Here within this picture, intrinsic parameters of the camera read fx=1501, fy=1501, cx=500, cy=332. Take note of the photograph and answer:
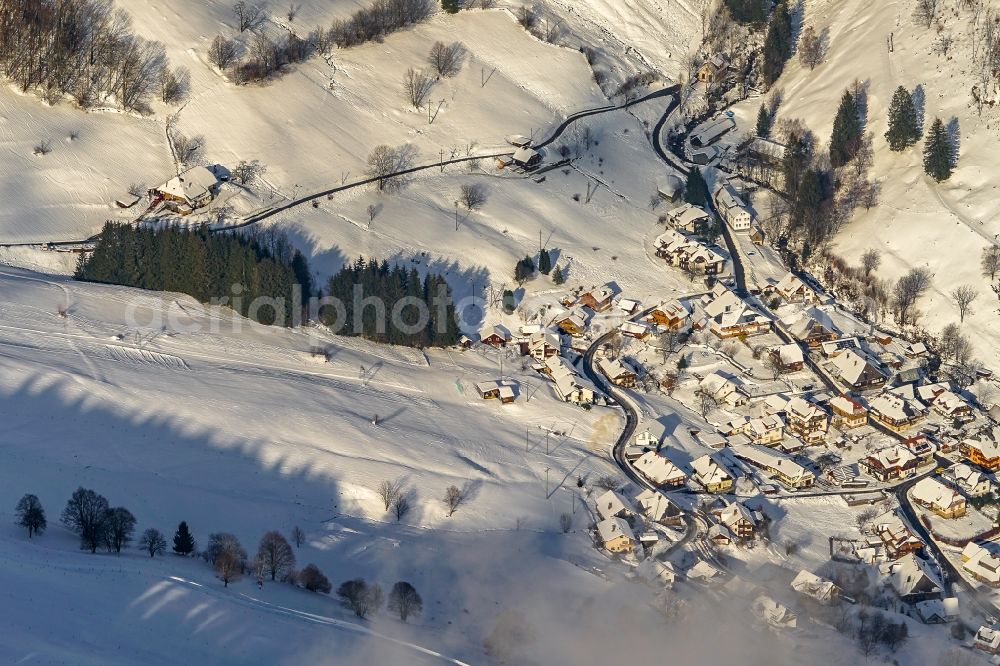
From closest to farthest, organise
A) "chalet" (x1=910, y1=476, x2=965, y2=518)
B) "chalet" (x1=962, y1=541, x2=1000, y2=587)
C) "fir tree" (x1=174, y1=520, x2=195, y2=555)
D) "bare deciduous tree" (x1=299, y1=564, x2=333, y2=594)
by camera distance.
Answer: "bare deciduous tree" (x1=299, y1=564, x2=333, y2=594) < "fir tree" (x1=174, y1=520, x2=195, y2=555) < "chalet" (x1=962, y1=541, x2=1000, y2=587) < "chalet" (x1=910, y1=476, x2=965, y2=518)

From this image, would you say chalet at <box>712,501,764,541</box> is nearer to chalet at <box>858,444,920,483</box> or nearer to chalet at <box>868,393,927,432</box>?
chalet at <box>858,444,920,483</box>

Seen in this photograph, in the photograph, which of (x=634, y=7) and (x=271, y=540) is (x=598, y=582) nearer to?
(x=271, y=540)

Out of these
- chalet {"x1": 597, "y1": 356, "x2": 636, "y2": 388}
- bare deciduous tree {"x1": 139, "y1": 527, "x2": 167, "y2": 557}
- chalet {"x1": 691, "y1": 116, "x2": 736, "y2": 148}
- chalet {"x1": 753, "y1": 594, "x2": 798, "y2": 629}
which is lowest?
bare deciduous tree {"x1": 139, "y1": 527, "x2": 167, "y2": 557}

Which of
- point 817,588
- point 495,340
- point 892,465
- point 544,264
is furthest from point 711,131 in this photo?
point 817,588

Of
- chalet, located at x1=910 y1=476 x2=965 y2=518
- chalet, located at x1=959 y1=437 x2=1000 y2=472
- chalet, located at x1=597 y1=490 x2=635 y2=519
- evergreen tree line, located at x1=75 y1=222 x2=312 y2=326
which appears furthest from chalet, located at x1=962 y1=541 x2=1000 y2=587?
evergreen tree line, located at x1=75 y1=222 x2=312 y2=326

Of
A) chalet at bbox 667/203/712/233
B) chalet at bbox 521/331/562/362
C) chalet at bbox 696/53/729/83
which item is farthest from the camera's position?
chalet at bbox 696/53/729/83

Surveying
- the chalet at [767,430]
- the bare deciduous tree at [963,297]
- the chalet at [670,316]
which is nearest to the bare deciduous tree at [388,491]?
the chalet at [767,430]
